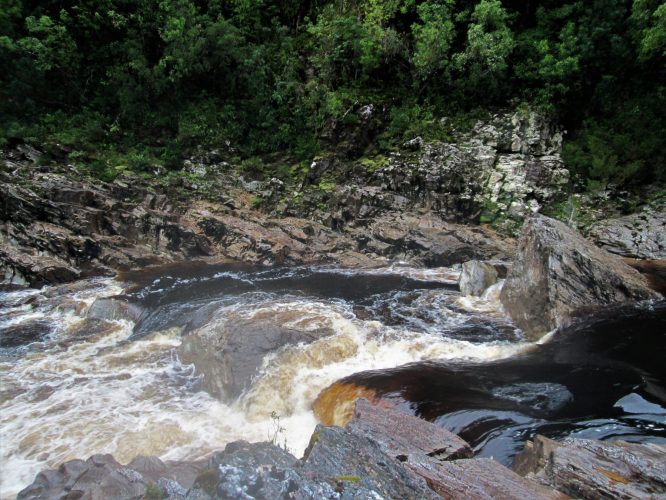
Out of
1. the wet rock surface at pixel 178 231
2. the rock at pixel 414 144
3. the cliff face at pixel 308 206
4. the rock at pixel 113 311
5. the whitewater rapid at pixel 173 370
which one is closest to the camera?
the whitewater rapid at pixel 173 370

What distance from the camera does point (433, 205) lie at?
16.6m

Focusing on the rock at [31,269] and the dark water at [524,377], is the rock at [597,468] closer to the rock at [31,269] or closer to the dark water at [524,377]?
the dark water at [524,377]

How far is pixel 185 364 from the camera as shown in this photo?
8039 mm

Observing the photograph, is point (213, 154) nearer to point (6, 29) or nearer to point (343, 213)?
point (343, 213)

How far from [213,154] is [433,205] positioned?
33.3ft

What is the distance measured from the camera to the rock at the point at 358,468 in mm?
3189

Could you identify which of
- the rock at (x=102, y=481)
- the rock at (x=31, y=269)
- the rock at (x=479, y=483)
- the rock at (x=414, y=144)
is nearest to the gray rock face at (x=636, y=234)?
the rock at (x=414, y=144)

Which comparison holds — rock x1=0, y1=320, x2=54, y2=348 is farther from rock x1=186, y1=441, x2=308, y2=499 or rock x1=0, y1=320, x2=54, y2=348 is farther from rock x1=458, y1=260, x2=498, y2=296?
rock x1=458, y1=260, x2=498, y2=296

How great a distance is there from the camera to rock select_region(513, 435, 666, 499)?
364 centimetres

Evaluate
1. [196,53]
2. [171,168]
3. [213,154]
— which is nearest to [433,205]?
[213,154]

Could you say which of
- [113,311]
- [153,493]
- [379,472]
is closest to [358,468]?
[379,472]

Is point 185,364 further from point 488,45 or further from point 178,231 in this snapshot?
point 488,45

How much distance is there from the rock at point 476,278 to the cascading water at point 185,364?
0.37m

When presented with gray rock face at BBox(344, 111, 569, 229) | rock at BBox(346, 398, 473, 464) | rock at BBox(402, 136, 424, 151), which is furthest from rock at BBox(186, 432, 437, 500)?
rock at BBox(402, 136, 424, 151)
